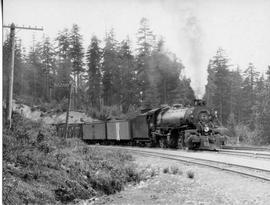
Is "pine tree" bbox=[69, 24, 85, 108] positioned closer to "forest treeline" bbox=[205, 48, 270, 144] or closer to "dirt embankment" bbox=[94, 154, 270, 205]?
"dirt embankment" bbox=[94, 154, 270, 205]

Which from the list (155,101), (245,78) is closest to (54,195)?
(155,101)

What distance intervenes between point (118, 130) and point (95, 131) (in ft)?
13.9

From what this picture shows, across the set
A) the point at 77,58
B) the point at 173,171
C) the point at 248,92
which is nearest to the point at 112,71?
the point at 77,58

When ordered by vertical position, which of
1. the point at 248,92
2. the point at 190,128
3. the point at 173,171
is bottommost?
the point at 173,171

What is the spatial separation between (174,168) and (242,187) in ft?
11.0

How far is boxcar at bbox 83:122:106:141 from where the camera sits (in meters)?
31.5

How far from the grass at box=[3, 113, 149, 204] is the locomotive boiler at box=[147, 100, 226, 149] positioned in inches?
288

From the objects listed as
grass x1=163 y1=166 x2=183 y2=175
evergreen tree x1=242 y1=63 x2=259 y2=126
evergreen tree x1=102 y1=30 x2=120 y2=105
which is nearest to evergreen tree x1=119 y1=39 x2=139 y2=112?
evergreen tree x1=102 y1=30 x2=120 y2=105

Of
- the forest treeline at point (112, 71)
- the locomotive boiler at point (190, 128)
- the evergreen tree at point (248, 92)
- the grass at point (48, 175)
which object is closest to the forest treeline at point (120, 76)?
the forest treeline at point (112, 71)

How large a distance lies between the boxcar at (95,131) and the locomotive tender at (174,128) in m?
1.56

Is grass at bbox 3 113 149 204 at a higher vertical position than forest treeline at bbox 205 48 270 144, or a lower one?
lower

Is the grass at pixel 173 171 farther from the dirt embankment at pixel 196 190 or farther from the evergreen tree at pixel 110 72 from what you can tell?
the evergreen tree at pixel 110 72

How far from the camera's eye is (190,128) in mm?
20969

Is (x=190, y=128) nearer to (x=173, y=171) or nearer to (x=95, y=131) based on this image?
(x=173, y=171)
